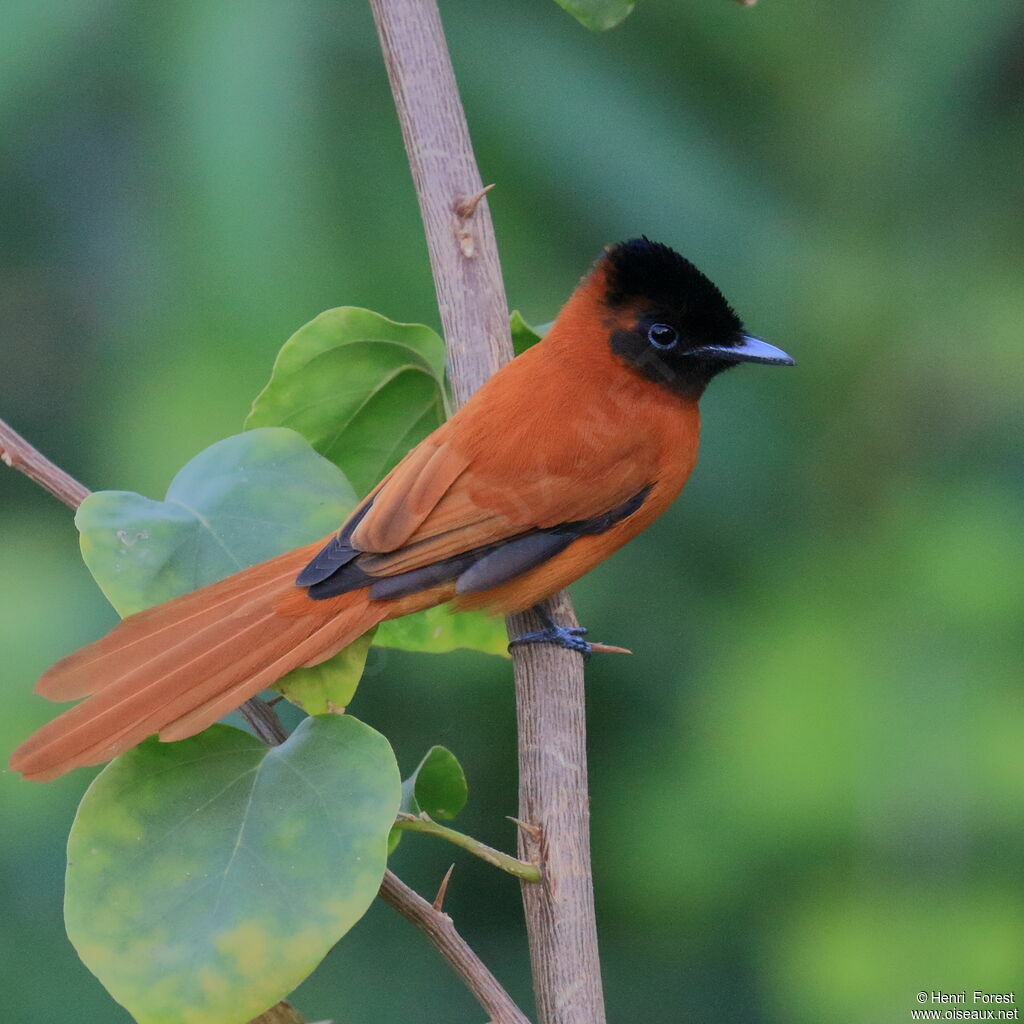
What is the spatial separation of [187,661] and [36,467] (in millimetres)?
Answer: 323

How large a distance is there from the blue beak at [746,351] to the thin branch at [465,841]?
116cm

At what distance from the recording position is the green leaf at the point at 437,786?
171 cm

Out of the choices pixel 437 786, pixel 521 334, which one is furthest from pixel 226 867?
pixel 521 334

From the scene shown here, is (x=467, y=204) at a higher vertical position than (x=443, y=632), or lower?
higher

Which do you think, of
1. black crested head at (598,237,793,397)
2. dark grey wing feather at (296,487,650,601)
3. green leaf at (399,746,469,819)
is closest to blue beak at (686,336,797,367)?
black crested head at (598,237,793,397)

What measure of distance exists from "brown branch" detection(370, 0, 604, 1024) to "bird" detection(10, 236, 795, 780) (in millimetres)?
119

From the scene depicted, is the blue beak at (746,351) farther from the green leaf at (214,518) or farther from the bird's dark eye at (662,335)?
the green leaf at (214,518)

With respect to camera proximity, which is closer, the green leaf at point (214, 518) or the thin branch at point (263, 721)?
the green leaf at point (214, 518)

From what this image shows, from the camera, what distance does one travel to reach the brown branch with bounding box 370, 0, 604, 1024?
148 cm

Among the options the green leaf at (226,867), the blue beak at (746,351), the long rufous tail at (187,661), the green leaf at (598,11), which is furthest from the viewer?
the blue beak at (746,351)

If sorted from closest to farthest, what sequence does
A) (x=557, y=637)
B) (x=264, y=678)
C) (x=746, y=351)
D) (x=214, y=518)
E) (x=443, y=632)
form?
(x=214, y=518), (x=264, y=678), (x=557, y=637), (x=443, y=632), (x=746, y=351)

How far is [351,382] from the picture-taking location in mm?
1896

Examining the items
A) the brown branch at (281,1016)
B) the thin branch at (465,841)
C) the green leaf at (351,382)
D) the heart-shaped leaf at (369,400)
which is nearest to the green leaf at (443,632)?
the heart-shaped leaf at (369,400)

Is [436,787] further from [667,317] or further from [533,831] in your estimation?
[667,317]
